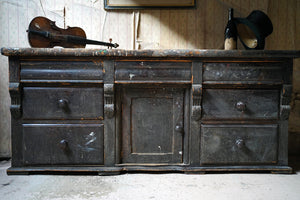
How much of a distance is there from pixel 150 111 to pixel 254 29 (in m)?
1.13

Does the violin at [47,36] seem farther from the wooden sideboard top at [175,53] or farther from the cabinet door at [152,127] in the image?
the cabinet door at [152,127]

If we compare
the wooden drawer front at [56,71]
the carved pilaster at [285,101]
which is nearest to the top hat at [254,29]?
the carved pilaster at [285,101]

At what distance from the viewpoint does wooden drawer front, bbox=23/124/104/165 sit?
4.96ft

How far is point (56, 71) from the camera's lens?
4.90 ft

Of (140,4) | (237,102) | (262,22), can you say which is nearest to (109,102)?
(237,102)

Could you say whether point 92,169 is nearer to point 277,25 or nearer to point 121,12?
point 121,12

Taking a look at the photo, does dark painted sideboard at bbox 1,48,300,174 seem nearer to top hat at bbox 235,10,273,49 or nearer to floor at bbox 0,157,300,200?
floor at bbox 0,157,300,200

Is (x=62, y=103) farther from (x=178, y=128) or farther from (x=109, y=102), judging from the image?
(x=178, y=128)

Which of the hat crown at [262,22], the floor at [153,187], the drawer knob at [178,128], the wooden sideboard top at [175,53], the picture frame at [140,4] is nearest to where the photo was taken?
the floor at [153,187]

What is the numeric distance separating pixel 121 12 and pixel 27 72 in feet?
3.84

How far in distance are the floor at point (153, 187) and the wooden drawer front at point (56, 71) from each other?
2.53ft

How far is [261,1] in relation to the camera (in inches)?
82.7

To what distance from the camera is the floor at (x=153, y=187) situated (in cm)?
125

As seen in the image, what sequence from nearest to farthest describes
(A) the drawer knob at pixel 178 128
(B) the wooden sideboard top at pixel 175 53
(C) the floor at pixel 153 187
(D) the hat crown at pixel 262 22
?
(C) the floor at pixel 153 187, (B) the wooden sideboard top at pixel 175 53, (A) the drawer knob at pixel 178 128, (D) the hat crown at pixel 262 22
